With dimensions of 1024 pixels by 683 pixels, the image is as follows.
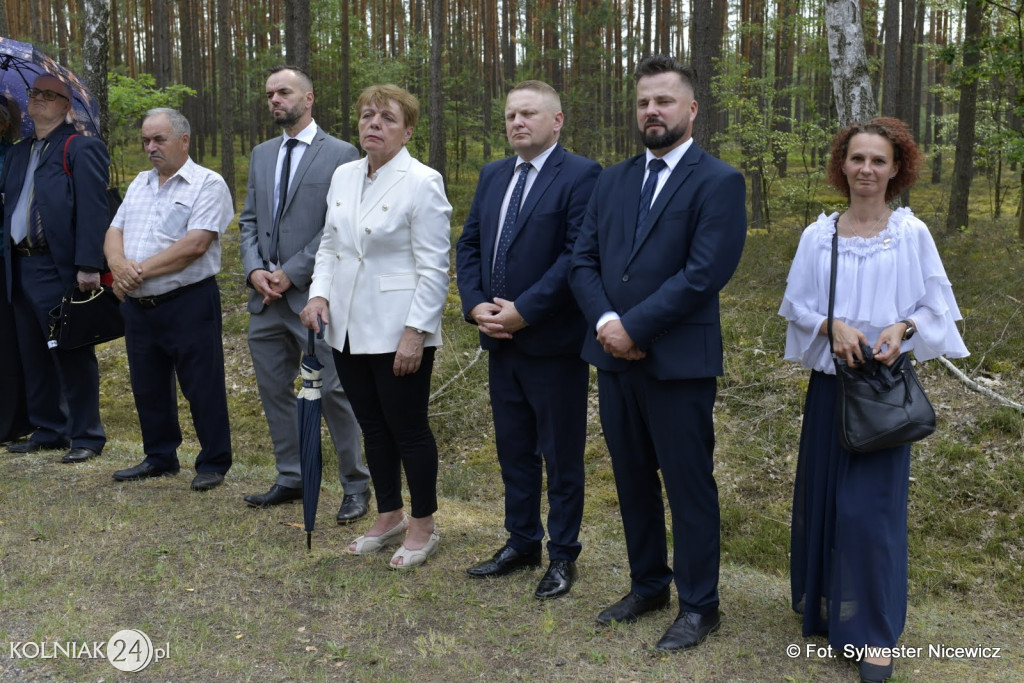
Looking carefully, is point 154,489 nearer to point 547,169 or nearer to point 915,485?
point 547,169

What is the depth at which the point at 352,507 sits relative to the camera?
5.17 metres

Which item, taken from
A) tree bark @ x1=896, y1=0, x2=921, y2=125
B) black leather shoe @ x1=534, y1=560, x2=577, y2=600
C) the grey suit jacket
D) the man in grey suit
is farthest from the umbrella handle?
tree bark @ x1=896, y1=0, x2=921, y2=125

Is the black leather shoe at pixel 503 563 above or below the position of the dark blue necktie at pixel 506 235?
below

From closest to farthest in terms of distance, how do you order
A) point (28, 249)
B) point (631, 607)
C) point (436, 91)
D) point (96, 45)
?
point (631, 607) < point (28, 249) < point (96, 45) < point (436, 91)

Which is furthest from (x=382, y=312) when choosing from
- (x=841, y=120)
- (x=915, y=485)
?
(x=841, y=120)

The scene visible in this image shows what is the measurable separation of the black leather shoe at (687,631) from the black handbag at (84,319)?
416 cm

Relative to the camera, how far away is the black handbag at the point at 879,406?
3291 mm

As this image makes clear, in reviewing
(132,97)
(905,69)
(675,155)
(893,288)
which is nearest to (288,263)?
(675,155)

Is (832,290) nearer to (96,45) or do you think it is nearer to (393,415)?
(393,415)

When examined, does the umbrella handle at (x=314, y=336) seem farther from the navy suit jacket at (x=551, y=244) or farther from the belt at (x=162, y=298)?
the belt at (x=162, y=298)

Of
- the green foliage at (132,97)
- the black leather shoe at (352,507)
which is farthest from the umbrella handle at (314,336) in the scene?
the green foliage at (132,97)

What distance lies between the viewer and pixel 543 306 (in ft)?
→ 13.0

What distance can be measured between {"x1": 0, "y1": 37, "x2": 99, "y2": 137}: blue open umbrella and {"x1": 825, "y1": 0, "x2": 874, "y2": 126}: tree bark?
20.2 feet

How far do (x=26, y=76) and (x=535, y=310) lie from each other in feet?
15.1
